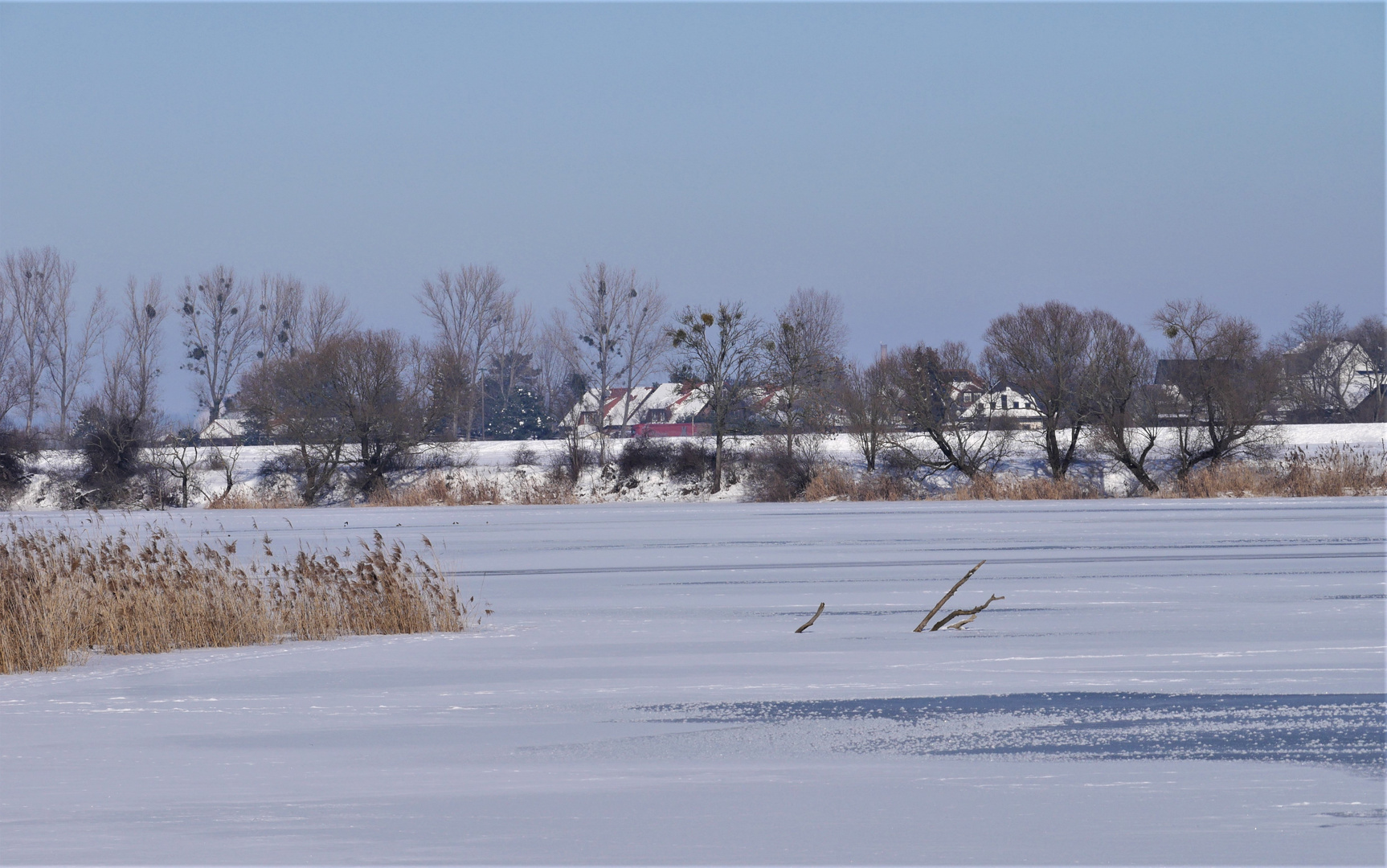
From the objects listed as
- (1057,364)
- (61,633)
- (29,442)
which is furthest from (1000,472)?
(61,633)

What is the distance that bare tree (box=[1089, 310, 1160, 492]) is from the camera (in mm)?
38438

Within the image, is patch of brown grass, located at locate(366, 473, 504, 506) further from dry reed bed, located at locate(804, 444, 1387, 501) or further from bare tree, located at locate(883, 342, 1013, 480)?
bare tree, located at locate(883, 342, 1013, 480)

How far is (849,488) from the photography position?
125 ft

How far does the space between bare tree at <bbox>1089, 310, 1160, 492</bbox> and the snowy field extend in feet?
77.9

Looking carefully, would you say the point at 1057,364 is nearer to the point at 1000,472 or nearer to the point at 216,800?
the point at 1000,472

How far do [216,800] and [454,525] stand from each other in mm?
22572

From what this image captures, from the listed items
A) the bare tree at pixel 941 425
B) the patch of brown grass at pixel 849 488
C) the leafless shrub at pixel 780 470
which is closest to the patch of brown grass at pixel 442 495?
the leafless shrub at pixel 780 470

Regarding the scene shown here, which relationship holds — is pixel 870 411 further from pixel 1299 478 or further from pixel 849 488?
pixel 1299 478

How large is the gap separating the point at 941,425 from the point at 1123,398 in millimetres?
5425

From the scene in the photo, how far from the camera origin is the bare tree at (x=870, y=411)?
1610 inches

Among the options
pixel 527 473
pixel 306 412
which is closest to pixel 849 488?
pixel 527 473

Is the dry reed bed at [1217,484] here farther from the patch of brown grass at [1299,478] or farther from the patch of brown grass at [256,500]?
the patch of brown grass at [256,500]

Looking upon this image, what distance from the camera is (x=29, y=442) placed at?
43438 millimetres

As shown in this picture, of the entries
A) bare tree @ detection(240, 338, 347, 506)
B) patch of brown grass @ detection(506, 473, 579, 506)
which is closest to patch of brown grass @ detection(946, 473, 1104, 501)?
patch of brown grass @ detection(506, 473, 579, 506)
